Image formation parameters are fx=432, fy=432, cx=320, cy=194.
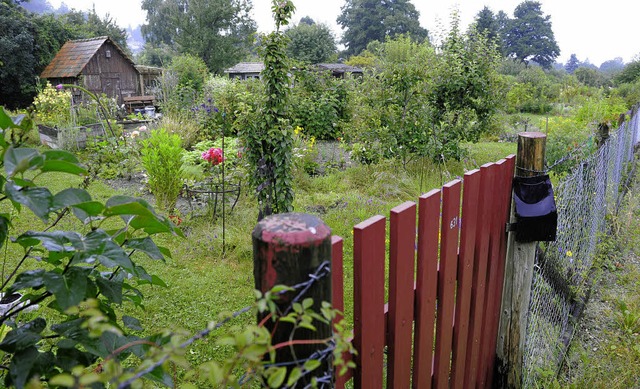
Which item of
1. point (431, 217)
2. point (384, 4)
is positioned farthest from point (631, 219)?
point (384, 4)

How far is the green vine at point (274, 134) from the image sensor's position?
13.8 ft

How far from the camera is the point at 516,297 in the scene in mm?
2055

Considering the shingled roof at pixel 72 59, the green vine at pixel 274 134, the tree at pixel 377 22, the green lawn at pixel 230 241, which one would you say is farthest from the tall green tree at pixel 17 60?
the tree at pixel 377 22

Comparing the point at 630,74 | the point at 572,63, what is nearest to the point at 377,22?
the point at 630,74

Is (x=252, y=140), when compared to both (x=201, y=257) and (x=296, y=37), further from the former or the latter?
(x=296, y=37)

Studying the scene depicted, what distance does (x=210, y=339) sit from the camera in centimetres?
293

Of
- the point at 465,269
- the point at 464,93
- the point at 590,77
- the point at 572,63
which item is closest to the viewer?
the point at 465,269

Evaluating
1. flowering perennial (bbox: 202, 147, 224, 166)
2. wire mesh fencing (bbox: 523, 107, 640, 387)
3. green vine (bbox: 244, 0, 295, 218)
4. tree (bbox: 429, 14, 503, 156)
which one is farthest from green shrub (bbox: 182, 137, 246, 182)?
wire mesh fencing (bbox: 523, 107, 640, 387)

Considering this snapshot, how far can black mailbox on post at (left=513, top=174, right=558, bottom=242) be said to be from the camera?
188 centimetres

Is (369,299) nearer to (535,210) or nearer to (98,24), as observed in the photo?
(535,210)

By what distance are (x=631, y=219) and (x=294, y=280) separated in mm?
5434

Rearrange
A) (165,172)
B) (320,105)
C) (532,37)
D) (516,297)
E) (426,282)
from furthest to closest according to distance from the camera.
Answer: (532,37) < (320,105) < (165,172) < (516,297) < (426,282)

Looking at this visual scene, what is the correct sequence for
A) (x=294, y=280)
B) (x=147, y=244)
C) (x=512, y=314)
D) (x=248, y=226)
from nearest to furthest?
(x=294, y=280), (x=147, y=244), (x=512, y=314), (x=248, y=226)

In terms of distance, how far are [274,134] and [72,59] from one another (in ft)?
60.3
